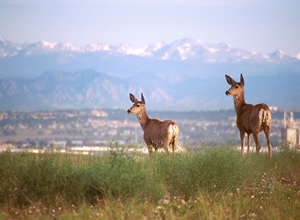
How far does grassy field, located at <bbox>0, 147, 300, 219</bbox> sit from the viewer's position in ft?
41.0

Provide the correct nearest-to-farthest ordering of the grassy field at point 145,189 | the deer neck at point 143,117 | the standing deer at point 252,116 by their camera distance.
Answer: the grassy field at point 145,189
the standing deer at point 252,116
the deer neck at point 143,117

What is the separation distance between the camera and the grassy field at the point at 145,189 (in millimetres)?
12484

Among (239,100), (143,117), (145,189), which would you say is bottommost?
(145,189)

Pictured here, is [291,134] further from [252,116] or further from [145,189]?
[145,189]

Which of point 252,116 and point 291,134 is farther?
point 291,134

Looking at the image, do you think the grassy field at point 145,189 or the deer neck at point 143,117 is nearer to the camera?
the grassy field at point 145,189

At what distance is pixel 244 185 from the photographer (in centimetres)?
1559

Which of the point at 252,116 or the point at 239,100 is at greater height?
the point at 239,100

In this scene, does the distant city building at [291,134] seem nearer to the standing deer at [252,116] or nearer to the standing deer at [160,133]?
the standing deer at [252,116]

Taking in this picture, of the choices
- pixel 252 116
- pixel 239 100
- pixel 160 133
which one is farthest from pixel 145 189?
pixel 239 100

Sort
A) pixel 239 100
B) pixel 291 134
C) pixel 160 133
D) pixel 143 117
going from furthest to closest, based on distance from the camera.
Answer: pixel 291 134 < pixel 239 100 < pixel 143 117 < pixel 160 133

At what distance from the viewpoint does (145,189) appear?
1317 cm

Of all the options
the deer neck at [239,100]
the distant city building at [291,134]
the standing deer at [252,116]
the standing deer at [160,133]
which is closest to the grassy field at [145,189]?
the standing deer at [160,133]

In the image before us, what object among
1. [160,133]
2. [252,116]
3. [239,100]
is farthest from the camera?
[239,100]
